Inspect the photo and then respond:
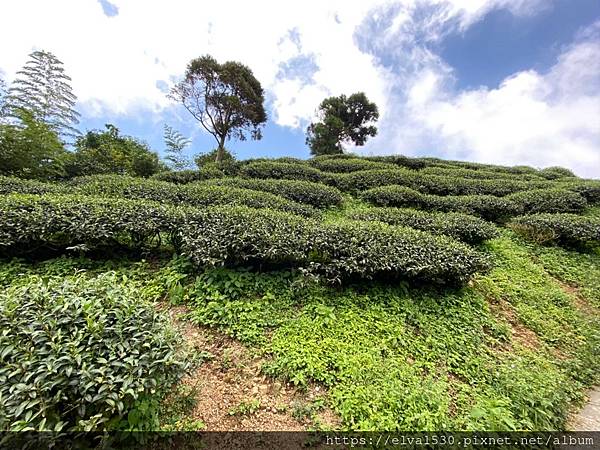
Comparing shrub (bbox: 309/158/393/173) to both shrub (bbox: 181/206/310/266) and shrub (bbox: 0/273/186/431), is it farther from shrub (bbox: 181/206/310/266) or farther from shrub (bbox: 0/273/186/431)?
shrub (bbox: 0/273/186/431)

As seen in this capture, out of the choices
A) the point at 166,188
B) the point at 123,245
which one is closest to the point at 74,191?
the point at 166,188

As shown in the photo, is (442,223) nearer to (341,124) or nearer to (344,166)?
(344,166)

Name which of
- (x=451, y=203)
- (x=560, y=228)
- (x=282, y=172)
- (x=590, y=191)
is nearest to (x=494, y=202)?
(x=451, y=203)

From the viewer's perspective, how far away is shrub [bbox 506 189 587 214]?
23.9 ft

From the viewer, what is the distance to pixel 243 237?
3783mm

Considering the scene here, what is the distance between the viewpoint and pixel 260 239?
3.82 metres

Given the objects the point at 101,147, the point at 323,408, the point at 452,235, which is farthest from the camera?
the point at 101,147

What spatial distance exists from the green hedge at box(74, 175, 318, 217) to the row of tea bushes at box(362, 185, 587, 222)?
9.71 ft

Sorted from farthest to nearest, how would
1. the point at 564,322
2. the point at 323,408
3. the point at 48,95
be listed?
1. the point at 48,95
2. the point at 564,322
3. the point at 323,408

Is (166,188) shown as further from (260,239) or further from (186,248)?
(260,239)

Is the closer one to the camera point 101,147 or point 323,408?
point 323,408

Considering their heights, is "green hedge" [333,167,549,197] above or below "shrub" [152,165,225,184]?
above

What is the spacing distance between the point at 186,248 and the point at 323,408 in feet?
8.92

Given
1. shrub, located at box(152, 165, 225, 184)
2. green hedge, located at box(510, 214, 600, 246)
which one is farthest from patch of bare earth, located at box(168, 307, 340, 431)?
shrub, located at box(152, 165, 225, 184)
